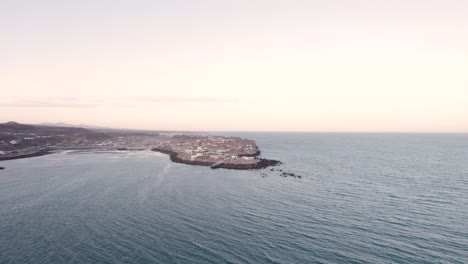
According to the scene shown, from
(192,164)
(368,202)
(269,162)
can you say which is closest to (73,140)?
(192,164)

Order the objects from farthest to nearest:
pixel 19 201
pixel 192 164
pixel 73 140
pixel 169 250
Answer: pixel 73 140 → pixel 192 164 → pixel 19 201 → pixel 169 250

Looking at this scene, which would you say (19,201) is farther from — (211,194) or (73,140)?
(73,140)

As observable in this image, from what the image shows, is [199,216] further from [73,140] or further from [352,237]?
[73,140]

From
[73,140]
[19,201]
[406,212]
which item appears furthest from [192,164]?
[73,140]

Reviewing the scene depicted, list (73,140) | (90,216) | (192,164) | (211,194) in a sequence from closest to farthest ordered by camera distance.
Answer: (90,216) → (211,194) → (192,164) → (73,140)

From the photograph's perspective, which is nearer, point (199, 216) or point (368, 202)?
point (199, 216)

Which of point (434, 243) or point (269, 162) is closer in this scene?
point (434, 243)

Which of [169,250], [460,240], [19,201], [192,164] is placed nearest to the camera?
[169,250]
